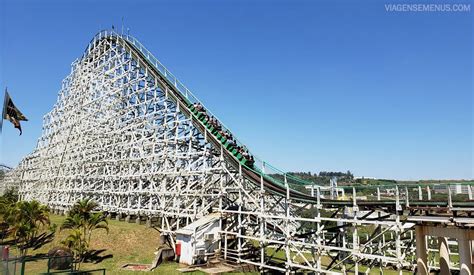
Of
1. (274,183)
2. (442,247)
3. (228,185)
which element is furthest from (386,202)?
(228,185)

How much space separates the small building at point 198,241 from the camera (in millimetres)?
15547

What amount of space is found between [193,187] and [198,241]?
4788 millimetres

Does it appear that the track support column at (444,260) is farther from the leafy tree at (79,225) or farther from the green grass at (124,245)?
the leafy tree at (79,225)

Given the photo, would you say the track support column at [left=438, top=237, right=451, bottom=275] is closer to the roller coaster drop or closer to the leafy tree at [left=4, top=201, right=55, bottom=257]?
the roller coaster drop

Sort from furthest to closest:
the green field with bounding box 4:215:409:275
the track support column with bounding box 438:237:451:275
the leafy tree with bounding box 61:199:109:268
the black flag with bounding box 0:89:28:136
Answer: the leafy tree with bounding box 61:199:109:268 → the green field with bounding box 4:215:409:275 → the black flag with bounding box 0:89:28:136 → the track support column with bounding box 438:237:451:275

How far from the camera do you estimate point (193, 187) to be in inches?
790

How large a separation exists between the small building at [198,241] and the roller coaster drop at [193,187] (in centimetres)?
60

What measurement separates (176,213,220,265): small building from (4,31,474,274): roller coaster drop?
0.60m

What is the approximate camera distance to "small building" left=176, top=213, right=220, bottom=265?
51.0 ft

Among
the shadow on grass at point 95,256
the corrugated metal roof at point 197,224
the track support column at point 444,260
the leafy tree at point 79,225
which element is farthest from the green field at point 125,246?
the track support column at point 444,260

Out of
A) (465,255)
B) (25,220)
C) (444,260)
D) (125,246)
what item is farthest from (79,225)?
(465,255)

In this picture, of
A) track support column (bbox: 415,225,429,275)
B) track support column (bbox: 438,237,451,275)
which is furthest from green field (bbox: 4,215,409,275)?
track support column (bbox: 415,225,429,275)

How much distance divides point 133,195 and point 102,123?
6.37 meters

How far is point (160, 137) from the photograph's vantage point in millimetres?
21406
